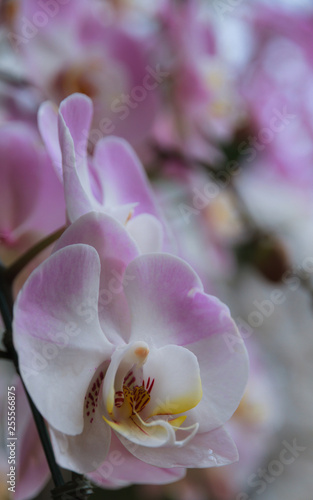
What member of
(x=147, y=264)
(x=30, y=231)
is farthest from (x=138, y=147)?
(x=147, y=264)

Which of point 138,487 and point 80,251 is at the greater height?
point 80,251

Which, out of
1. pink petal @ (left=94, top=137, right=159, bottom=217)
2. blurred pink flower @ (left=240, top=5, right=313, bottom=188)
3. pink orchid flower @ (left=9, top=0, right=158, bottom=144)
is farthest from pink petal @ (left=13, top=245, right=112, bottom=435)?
blurred pink flower @ (left=240, top=5, right=313, bottom=188)

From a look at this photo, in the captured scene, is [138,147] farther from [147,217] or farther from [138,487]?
[138,487]

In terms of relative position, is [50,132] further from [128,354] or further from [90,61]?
[90,61]

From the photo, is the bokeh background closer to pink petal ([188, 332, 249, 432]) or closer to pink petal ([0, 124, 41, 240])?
pink petal ([0, 124, 41, 240])

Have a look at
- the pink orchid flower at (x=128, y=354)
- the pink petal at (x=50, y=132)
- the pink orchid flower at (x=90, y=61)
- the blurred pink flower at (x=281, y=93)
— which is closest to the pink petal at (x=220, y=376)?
the pink orchid flower at (x=128, y=354)
